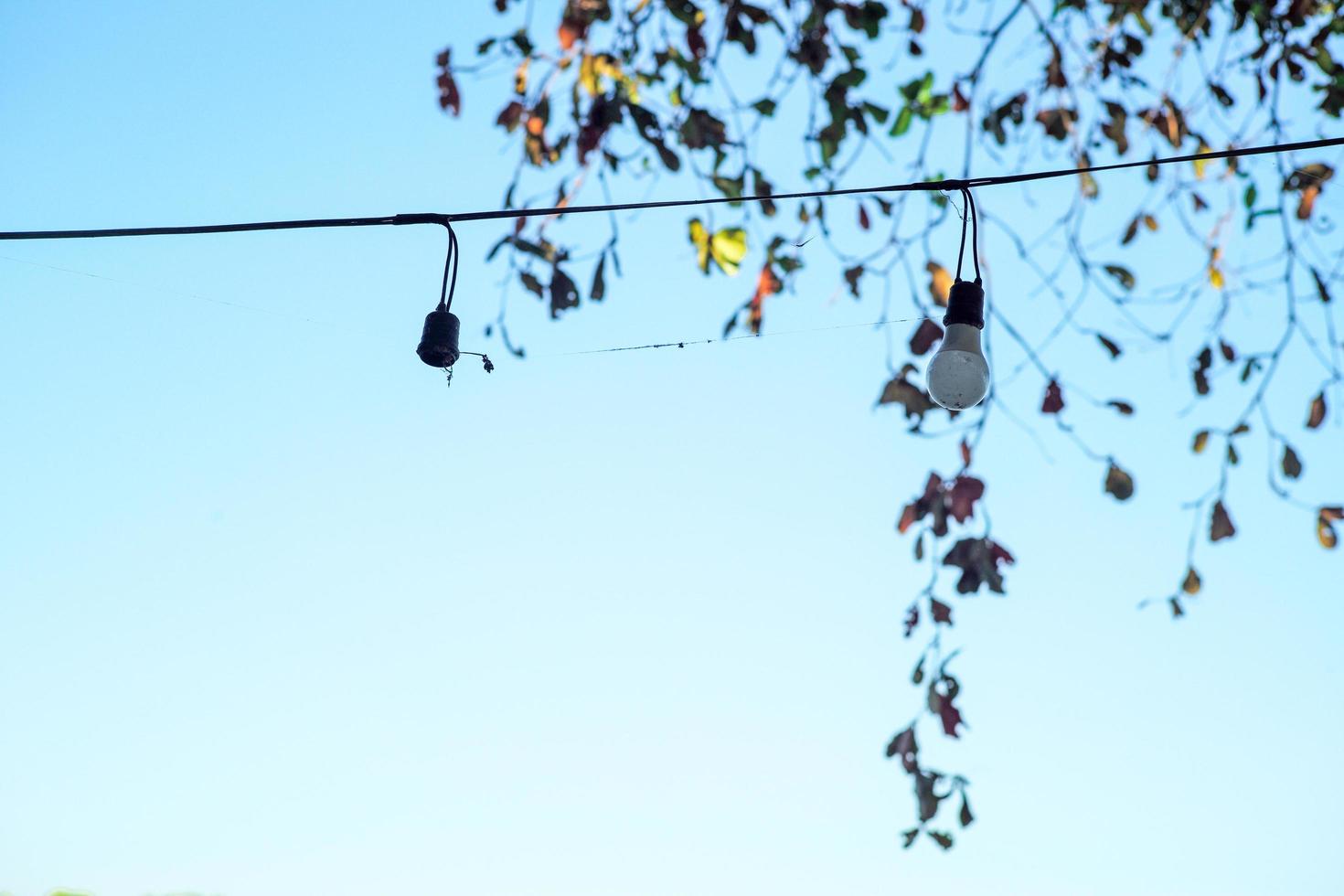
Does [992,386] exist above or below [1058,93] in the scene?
below

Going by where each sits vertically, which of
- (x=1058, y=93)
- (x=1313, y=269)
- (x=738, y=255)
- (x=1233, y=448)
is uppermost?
(x=1058, y=93)

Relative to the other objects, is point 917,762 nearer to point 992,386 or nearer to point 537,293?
point 992,386

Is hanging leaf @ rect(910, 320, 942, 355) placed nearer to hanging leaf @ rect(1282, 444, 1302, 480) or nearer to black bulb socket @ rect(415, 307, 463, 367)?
hanging leaf @ rect(1282, 444, 1302, 480)

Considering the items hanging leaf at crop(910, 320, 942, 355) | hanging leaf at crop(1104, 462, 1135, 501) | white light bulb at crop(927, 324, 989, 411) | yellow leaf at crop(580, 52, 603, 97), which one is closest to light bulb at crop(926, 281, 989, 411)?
white light bulb at crop(927, 324, 989, 411)

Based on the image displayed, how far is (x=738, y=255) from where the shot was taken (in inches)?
165

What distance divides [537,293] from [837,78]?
123cm

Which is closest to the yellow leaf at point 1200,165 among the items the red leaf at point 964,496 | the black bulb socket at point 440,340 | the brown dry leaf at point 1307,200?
the brown dry leaf at point 1307,200

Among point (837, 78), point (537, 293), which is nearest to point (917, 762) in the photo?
point (537, 293)

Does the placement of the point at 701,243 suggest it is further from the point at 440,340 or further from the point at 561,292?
the point at 440,340

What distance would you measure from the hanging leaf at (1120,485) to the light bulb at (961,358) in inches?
58.7

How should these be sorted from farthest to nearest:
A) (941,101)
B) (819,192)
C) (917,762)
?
(941,101) → (917,762) → (819,192)

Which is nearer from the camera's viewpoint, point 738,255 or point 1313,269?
point 738,255

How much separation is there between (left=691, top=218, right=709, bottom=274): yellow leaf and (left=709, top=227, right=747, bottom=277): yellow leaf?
0.02m

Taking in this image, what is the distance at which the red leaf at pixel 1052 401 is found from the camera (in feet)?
12.9
